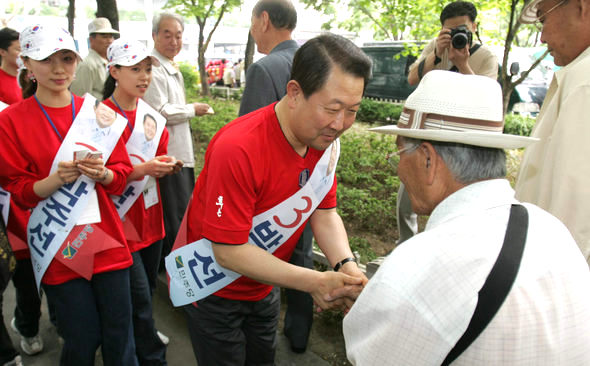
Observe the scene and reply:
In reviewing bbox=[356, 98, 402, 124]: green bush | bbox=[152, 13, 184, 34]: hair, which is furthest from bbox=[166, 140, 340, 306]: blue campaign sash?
bbox=[356, 98, 402, 124]: green bush

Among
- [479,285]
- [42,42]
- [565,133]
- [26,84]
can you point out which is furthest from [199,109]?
[479,285]

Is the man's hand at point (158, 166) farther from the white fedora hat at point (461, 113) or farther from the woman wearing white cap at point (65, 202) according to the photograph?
the white fedora hat at point (461, 113)

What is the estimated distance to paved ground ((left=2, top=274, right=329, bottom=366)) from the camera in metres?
2.93

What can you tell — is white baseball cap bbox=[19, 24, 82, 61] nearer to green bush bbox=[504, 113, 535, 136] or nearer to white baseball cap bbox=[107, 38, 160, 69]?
white baseball cap bbox=[107, 38, 160, 69]

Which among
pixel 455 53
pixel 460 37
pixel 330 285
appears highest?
pixel 460 37

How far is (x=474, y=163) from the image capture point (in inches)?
46.8

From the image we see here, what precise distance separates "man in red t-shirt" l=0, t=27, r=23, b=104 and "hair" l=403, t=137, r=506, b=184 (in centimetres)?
400

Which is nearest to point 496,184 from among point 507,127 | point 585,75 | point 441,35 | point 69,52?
point 585,75

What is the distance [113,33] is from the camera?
4.85m

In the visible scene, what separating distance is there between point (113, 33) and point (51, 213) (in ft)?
11.2

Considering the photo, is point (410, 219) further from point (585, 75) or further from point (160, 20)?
point (160, 20)

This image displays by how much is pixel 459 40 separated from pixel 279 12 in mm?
1337

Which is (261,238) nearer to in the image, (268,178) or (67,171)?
(268,178)

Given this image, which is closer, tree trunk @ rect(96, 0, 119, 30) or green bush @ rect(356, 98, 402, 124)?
tree trunk @ rect(96, 0, 119, 30)
